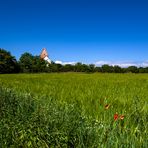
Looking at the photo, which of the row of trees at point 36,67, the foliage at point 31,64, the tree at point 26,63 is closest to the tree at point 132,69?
the row of trees at point 36,67

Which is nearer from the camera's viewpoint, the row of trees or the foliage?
the row of trees

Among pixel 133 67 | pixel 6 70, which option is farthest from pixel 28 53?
pixel 133 67

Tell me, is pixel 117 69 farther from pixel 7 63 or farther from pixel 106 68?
→ pixel 7 63

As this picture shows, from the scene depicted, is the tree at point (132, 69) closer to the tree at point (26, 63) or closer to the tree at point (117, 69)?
the tree at point (117, 69)

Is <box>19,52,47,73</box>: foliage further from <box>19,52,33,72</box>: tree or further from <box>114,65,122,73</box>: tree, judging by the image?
<box>114,65,122,73</box>: tree

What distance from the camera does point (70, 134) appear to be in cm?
361

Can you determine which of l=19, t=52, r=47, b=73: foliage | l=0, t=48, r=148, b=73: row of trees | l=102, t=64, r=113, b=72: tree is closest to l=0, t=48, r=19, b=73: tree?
l=0, t=48, r=148, b=73: row of trees

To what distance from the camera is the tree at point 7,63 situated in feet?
281

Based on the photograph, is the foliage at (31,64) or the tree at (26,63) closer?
the foliage at (31,64)

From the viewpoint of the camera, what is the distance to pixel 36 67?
94375 millimetres

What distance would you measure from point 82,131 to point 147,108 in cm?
189

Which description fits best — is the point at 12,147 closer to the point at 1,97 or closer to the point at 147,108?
the point at 147,108

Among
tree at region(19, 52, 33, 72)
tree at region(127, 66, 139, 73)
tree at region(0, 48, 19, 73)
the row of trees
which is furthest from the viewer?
tree at region(19, 52, 33, 72)

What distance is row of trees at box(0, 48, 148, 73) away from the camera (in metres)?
87.1
